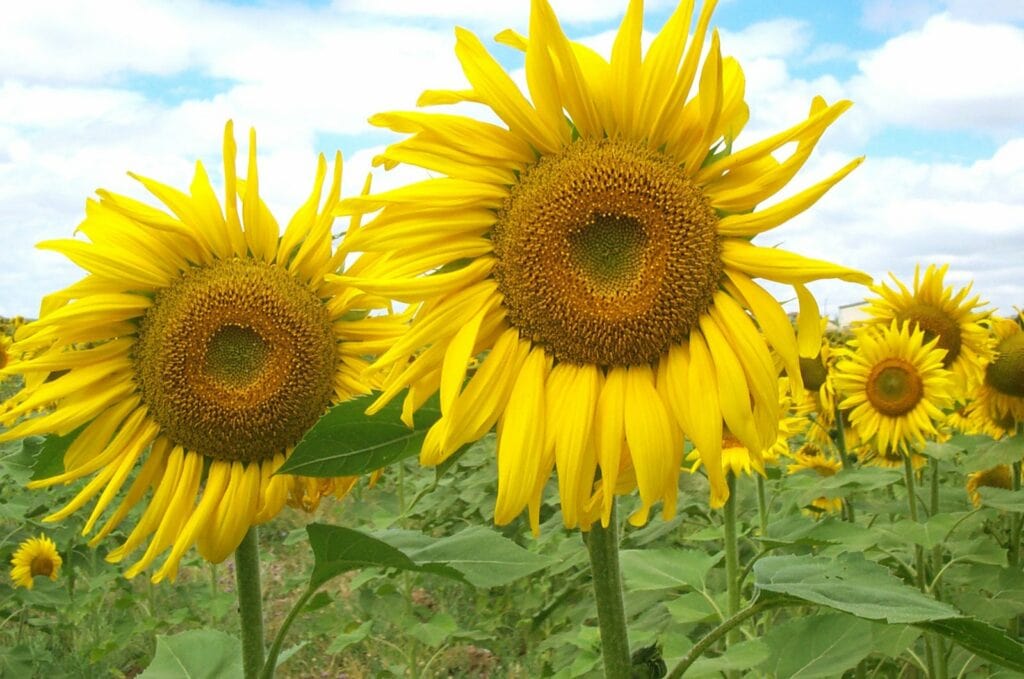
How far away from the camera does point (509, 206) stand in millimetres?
1570

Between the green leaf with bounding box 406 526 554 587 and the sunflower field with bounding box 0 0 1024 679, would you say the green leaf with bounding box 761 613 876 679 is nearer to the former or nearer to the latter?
the sunflower field with bounding box 0 0 1024 679

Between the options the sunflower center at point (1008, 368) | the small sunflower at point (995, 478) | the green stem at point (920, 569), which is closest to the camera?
the green stem at point (920, 569)

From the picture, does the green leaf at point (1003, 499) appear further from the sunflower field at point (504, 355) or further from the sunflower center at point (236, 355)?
the sunflower center at point (236, 355)

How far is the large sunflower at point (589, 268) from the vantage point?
1.44m

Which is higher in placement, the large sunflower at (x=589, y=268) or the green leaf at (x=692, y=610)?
the large sunflower at (x=589, y=268)

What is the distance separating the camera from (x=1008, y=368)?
4.52 m

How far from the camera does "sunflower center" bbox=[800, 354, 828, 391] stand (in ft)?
14.4

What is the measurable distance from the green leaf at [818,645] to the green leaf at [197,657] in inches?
46.0

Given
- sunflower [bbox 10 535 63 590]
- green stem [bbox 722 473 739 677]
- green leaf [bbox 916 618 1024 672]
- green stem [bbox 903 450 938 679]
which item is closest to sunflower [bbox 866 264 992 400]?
green stem [bbox 903 450 938 679]

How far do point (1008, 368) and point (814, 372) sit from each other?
930 millimetres

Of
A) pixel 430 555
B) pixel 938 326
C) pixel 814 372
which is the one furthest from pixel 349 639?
pixel 938 326

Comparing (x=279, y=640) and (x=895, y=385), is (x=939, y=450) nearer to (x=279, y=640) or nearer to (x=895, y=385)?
(x=895, y=385)

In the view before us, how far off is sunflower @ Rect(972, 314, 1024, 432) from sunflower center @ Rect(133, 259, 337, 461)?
367 cm

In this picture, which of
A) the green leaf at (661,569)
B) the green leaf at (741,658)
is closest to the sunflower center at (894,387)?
the green leaf at (661,569)
